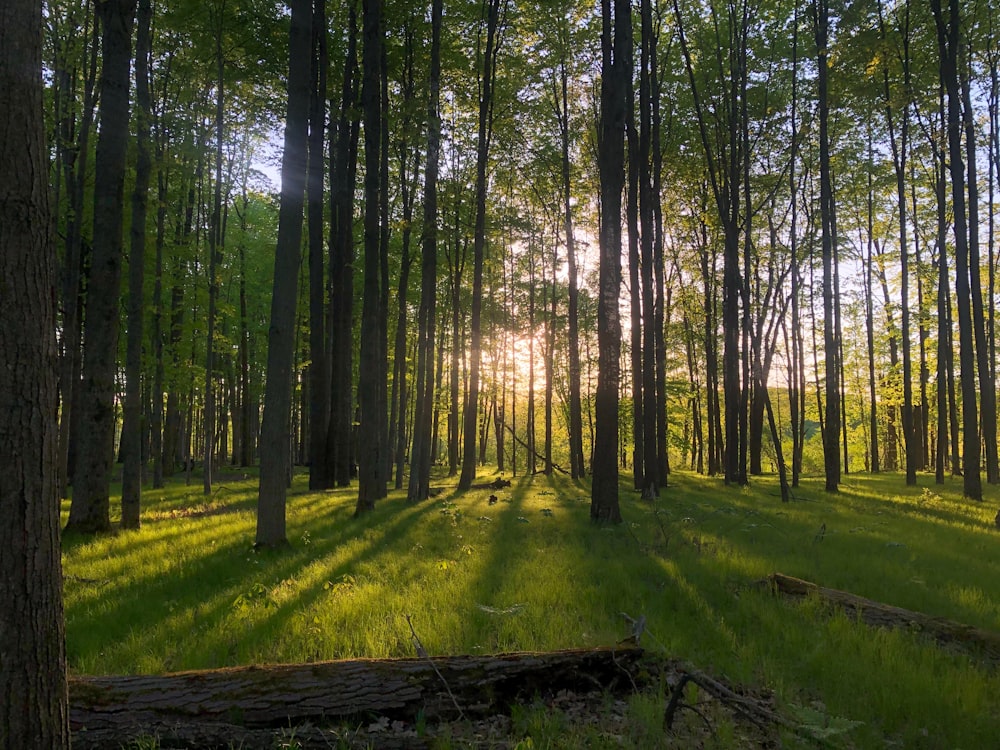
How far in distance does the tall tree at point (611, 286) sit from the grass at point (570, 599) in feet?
3.13

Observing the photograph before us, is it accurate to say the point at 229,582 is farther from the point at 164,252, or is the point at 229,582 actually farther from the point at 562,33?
the point at 562,33

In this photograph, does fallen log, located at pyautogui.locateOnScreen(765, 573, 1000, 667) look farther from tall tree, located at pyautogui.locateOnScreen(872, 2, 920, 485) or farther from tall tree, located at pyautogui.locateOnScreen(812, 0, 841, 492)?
tall tree, located at pyautogui.locateOnScreen(872, 2, 920, 485)

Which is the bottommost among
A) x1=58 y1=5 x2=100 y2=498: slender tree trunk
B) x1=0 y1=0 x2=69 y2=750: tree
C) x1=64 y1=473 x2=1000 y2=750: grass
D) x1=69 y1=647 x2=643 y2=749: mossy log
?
x1=64 y1=473 x2=1000 y2=750: grass

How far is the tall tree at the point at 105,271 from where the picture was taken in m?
8.23

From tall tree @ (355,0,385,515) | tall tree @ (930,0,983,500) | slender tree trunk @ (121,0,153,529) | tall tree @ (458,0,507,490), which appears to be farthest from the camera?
tall tree @ (458,0,507,490)

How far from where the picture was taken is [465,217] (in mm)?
21562

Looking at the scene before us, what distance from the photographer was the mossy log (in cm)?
291

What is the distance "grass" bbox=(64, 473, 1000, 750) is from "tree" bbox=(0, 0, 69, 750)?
202 cm

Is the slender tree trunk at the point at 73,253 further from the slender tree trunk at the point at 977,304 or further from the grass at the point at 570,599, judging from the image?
the slender tree trunk at the point at 977,304

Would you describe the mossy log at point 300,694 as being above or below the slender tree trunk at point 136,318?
below

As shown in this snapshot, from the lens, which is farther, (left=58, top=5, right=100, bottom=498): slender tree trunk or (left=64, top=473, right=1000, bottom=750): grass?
(left=58, top=5, right=100, bottom=498): slender tree trunk

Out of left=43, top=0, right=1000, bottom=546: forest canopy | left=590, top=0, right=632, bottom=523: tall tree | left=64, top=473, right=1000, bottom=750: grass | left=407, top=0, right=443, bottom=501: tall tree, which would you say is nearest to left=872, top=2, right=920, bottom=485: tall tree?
left=43, top=0, right=1000, bottom=546: forest canopy

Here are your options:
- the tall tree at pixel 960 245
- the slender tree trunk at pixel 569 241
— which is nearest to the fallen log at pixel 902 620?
the tall tree at pixel 960 245

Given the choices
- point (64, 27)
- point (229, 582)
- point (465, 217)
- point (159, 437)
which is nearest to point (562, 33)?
point (465, 217)
